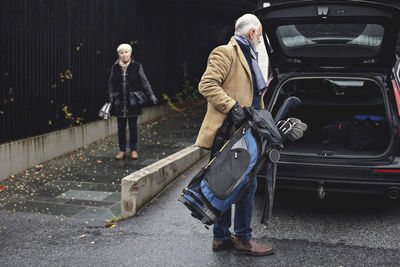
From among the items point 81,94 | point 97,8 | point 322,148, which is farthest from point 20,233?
point 97,8

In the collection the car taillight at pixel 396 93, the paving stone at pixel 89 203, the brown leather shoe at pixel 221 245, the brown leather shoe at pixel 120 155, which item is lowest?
the brown leather shoe at pixel 120 155

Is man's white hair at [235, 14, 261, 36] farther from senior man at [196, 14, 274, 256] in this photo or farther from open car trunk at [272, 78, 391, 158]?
open car trunk at [272, 78, 391, 158]

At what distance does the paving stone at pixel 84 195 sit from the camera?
19.5 ft

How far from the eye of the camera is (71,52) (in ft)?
28.6

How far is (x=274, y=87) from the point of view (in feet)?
18.2

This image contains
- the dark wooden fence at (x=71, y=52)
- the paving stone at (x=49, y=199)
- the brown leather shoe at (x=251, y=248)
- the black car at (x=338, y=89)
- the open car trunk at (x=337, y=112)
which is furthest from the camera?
the dark wooden fence at (x=71, y=52)

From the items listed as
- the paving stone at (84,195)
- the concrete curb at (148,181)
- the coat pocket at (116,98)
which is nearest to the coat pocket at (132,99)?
the coat pocket at (116,98)

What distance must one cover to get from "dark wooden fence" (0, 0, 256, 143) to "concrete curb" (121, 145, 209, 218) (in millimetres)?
2389

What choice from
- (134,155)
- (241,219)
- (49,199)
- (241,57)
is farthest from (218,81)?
(134,155)

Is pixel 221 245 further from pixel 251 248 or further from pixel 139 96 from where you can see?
pixel 139 96

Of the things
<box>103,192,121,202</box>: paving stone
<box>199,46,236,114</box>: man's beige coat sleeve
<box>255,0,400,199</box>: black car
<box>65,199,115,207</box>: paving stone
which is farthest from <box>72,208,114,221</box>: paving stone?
<box>199,46,236,114</box>: man's beige coat sleeve

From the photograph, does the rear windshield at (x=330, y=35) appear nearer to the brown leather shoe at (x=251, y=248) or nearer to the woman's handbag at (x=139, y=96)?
the brown leather shoe at (x=251, y=248)

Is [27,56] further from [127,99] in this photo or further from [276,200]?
[276,200]

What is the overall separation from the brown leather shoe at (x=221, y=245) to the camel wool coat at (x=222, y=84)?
33.0 inches
